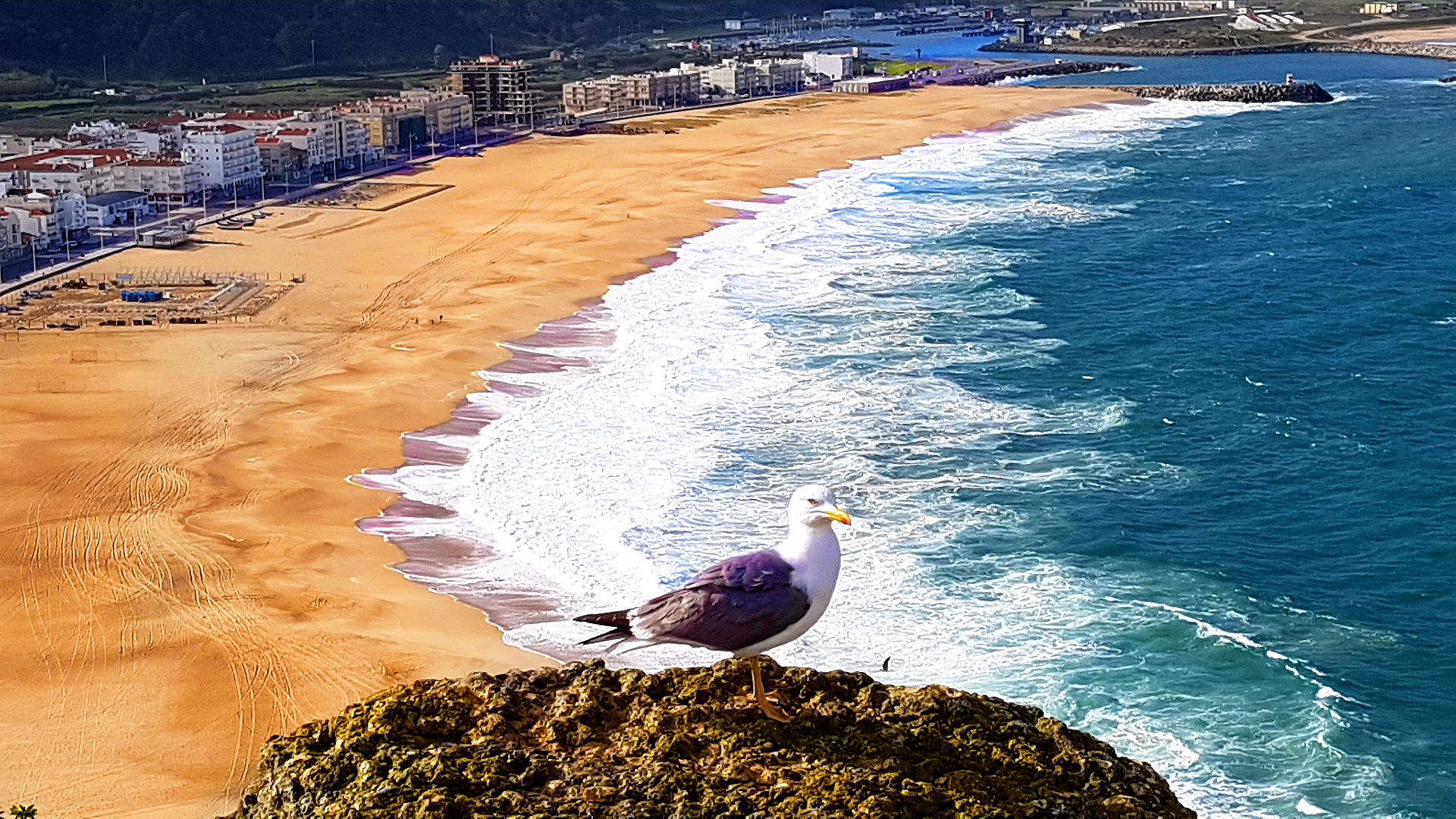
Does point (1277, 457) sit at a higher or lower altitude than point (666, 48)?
lower

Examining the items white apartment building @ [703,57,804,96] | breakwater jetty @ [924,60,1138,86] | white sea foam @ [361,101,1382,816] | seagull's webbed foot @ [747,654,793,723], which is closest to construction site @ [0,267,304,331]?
white sea foam @ [361,101,1382,816]

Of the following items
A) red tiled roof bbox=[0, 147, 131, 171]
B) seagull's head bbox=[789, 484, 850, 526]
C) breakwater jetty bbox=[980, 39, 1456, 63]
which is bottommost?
seagull's head bbox=[789, 484, 850, 526]

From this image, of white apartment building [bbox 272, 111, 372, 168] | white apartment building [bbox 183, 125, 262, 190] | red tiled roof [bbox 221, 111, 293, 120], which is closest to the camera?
white apartment building [bbox 183, 125, 262, 190]

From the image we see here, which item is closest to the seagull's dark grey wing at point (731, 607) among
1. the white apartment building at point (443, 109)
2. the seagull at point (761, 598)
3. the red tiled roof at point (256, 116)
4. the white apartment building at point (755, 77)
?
the seagull at point (761, 598)

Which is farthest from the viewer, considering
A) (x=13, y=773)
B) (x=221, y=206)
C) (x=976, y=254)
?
(x=221, y=206)

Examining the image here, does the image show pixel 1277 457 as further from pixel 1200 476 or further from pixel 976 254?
pixel 976 254

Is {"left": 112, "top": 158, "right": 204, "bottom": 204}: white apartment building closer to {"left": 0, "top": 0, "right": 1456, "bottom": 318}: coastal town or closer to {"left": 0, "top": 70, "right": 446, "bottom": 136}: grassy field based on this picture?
{"left": 0, "top": 0, "right": 1456, "bottom": 318}: coastal town

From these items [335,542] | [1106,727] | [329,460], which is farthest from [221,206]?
[1106,727]

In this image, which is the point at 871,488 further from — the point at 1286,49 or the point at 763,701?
the point at 1286,49
